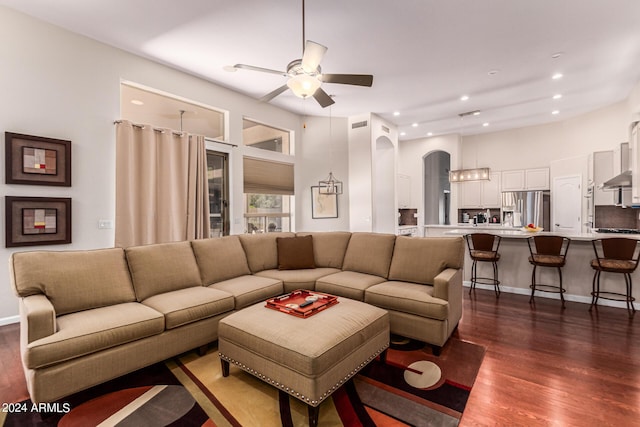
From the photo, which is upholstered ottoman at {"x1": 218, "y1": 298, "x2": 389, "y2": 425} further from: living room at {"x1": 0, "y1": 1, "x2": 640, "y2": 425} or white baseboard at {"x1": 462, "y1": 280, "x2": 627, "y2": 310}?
white baseboard at {"x1": 462, "y1": 280, "x2": 627, "y2": 310}

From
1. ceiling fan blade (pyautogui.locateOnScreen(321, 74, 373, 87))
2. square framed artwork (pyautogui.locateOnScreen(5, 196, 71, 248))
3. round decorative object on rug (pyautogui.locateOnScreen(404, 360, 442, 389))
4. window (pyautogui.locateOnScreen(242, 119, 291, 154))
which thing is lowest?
round decorative object on rug (pyautogui.locateOnScreen(404, 360, 442, 389))

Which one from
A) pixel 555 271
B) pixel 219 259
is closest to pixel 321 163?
pixel 219 259

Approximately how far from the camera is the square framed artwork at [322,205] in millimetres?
6848

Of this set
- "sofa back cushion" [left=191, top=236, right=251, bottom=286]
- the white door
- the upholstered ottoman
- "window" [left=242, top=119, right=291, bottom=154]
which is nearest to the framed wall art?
"sofa back cushion" [left=191, top=236, right=251, bottom=286]

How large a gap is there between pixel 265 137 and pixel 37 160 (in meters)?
3.56

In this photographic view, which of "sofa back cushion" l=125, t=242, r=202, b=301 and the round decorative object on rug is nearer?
the round decorative object on rug

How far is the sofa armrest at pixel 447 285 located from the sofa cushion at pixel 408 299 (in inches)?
2.4

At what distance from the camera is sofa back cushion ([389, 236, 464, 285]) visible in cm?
328

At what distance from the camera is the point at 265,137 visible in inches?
243

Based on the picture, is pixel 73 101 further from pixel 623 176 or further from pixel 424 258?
pixel 623 176

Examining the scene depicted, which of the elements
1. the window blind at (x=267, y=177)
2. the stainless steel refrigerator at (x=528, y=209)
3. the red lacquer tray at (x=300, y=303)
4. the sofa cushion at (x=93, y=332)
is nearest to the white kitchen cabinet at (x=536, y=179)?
the stainless steel refrigerator at (x=528, y=209)

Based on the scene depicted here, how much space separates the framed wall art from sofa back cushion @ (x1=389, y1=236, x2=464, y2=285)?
3955 millimetres

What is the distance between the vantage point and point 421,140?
884cm

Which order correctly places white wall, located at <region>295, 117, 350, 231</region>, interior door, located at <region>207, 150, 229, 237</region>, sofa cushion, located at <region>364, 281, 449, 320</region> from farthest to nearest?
1. white wall, located at <region>295, 117, 350, 231</region>
2. interior door, located at <region>207, 150, 229, 237</region>
3. sofa cushion, located at <region>364, 281, 449, 320</region>
